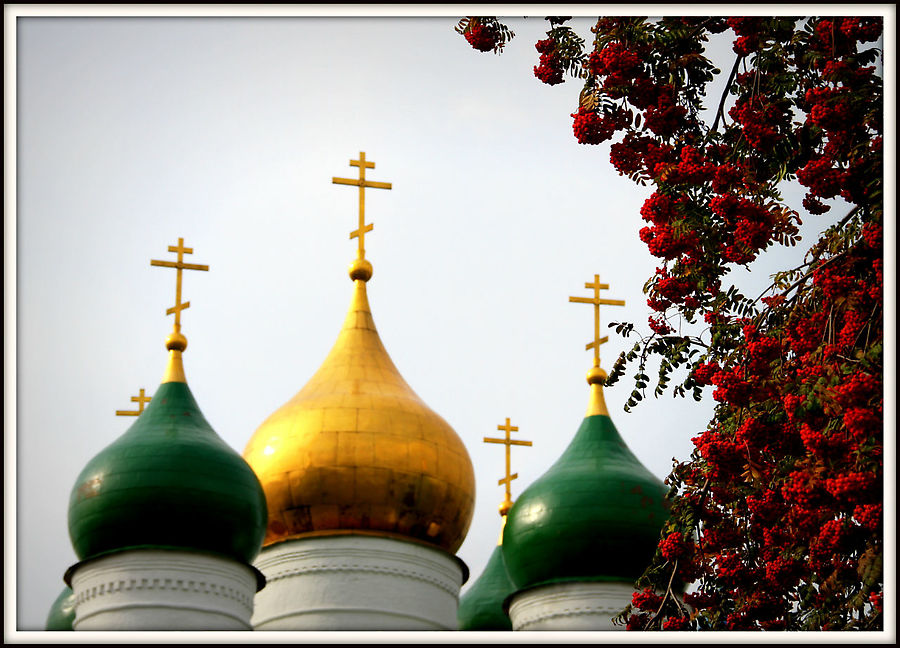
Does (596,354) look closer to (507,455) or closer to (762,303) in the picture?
(507,455)

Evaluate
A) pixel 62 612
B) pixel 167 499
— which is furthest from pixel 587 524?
pixel 62 612

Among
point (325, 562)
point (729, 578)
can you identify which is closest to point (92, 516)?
point (325, 562)

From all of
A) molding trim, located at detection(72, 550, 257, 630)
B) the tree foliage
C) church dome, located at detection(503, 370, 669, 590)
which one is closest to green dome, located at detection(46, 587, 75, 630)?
molding trim, located at detection(72, 550, 257, 630)

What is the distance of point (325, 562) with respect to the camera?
17.4 meters

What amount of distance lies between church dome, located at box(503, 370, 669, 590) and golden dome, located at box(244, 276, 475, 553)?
2.00ft

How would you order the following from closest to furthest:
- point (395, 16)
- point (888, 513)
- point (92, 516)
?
point (888, 513) < point (395, 16) < point (92, 516)

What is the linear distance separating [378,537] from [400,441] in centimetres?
93

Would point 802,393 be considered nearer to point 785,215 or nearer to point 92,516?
point 785,215

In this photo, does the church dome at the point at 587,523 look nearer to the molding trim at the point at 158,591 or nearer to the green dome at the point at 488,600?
the green dome at the point at 488,600

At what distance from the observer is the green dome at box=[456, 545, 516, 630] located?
1936cm

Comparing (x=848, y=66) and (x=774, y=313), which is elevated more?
(x=848, y=66)

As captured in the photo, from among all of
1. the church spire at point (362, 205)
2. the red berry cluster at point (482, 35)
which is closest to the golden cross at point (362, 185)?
the church spire at point (362, 205)

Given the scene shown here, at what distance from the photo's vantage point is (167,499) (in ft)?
52.6

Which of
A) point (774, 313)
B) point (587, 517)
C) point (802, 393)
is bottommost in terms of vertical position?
point (802, 393)
